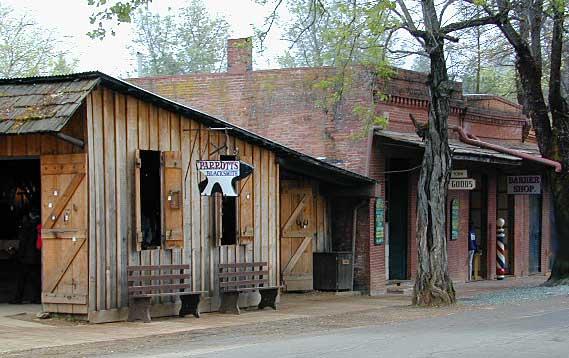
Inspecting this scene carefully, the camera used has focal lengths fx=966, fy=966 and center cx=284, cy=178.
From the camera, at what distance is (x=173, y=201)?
720 inches

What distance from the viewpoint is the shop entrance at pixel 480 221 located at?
3094 centimetres

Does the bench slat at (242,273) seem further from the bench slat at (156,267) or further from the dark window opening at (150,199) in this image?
the dark window opening at (150,199)

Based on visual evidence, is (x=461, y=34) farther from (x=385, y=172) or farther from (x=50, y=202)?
(x=50, y=202)

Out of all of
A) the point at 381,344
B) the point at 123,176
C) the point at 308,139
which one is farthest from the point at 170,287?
the point at 308,139

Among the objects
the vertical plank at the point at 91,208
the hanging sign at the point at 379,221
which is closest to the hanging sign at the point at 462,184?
the hanging sign at the point at 379,221

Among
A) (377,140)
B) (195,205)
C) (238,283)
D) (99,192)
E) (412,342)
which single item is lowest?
(412,342)

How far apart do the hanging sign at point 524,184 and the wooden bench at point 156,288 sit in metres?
13.5

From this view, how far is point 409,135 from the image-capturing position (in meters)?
25.7

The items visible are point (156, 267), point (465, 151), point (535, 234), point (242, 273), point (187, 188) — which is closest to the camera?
point (156, 267)

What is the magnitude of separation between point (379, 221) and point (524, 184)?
19.9 ft

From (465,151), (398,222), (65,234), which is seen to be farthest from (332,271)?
(65,234)

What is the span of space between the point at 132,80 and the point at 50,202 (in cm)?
1273

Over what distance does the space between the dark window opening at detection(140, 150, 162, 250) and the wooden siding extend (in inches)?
11.2

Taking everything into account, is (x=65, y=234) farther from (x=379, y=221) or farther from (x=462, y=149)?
(x=462, y=149)
